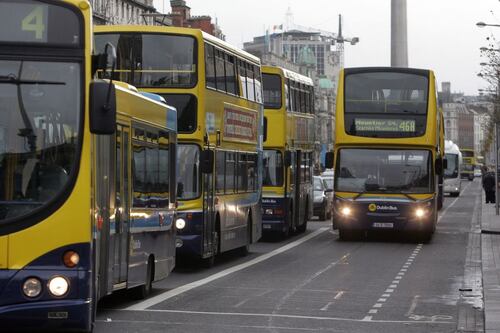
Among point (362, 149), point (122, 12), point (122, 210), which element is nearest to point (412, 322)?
point (122, 210)

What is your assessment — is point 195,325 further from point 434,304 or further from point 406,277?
point 406,277

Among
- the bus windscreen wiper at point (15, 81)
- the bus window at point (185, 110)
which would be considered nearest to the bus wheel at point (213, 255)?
the bus window at point (185, 110)

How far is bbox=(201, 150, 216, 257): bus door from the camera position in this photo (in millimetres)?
21922

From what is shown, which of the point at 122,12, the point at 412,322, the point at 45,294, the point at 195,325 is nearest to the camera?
the point at 45,294

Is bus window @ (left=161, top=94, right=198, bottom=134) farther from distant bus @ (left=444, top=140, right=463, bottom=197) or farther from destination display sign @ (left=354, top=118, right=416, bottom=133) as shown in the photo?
distant bus @ (left=444, top=140, right=463, bottom=197)

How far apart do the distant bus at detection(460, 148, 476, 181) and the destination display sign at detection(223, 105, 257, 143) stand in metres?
120

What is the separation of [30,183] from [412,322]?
562 centimetres

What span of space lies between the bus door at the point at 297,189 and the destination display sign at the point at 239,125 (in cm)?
666

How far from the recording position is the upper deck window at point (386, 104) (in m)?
32.0

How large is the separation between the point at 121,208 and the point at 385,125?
1873 centimetres

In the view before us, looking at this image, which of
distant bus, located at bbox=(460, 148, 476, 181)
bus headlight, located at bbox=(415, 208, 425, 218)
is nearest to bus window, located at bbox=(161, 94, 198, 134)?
bus headlight, located at bbox=(415, 208, 425, 218)

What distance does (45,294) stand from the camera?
10.7 metres

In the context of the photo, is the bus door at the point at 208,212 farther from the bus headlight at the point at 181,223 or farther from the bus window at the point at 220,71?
the bus window at the point at 220,71

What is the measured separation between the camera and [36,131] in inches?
429
